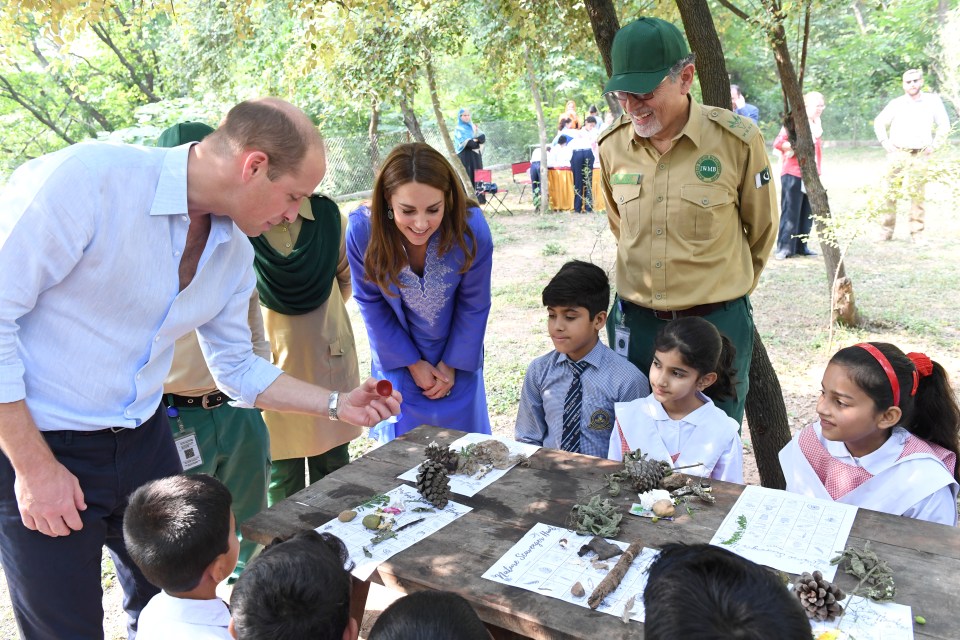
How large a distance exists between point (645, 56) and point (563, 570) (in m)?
1.89

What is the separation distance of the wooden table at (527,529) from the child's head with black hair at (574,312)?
0.63 m

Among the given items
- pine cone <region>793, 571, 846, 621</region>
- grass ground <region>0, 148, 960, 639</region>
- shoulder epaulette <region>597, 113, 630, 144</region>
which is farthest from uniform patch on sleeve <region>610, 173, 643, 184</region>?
grass ground <region>0, 148, 960, 639</region>

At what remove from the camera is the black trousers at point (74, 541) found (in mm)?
1893

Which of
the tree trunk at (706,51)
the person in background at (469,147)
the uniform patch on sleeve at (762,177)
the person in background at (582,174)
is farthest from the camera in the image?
the person in background at (469,147)

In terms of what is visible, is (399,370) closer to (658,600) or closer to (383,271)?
(383,271)

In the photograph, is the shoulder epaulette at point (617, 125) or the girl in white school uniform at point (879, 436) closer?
the girl in white school uniform at point (879, 436)

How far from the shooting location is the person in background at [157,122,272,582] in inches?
109

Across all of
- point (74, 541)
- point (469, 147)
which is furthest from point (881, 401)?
point (469, 147)

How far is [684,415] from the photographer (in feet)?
8.82

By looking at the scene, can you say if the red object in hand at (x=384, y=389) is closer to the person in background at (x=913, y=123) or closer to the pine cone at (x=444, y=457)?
the pine cone at (x=444, y=457)

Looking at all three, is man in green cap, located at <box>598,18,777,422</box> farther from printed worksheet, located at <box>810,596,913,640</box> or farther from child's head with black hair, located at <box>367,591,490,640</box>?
child's head with black hair, located at <box>367,591,490,640</box>

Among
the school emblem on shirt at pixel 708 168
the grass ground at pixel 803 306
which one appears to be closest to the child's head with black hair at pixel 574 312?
the school emblem on shirt at pixel 708 168

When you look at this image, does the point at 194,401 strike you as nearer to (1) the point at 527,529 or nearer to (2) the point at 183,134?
(2) the point at 183,134

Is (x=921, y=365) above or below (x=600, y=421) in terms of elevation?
above
